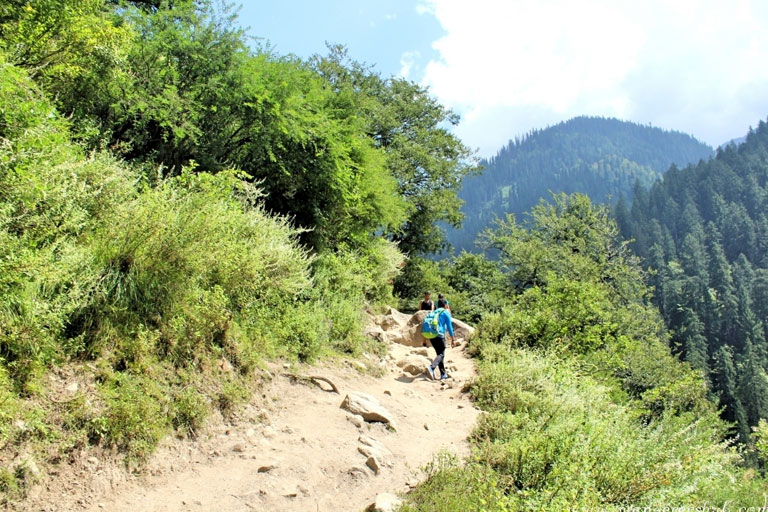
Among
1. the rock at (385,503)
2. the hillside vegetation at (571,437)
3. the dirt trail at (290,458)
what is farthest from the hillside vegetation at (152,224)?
the hillside vegetation at (571,437)

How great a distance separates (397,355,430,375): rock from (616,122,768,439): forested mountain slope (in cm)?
5229

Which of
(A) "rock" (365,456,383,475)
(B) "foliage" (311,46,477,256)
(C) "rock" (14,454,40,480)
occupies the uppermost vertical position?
(B) "foliage" (311,46,477,256)

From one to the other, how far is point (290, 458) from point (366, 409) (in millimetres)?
1897

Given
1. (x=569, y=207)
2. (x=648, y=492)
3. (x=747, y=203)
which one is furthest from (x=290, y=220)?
(x=747, y=203)

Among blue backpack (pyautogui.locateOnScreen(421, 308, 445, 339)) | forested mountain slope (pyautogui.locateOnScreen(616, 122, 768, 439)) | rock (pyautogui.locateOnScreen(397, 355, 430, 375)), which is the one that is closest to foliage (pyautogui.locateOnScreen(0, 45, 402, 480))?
blue backpack (pyautogui.locateOnScreen(421, 308, 445, 339))

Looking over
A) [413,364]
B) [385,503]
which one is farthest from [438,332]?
[385,503]

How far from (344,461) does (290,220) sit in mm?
8202

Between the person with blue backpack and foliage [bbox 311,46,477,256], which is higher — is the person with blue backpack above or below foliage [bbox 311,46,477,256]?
below

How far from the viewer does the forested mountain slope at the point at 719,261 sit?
247 feet

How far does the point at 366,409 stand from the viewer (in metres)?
7.41

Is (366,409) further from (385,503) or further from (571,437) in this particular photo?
(571,437)

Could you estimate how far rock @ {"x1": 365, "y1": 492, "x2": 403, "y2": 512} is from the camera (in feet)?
15.8

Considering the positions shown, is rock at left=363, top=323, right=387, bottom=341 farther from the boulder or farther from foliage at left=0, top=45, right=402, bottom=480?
the boulder

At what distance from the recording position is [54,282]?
16.8 ft
